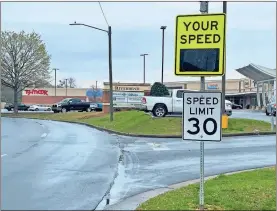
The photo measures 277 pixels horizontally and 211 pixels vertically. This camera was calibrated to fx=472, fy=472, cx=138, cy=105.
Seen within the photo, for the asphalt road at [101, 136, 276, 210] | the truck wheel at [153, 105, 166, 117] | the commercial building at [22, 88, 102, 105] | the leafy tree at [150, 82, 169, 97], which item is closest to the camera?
the asphalt road at [101, 136, 276, 210]

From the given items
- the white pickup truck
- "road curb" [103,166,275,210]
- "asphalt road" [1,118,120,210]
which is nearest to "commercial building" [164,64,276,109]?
the white pickup truck

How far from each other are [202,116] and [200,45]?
98 cm

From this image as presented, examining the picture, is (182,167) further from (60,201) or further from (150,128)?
(150,128)

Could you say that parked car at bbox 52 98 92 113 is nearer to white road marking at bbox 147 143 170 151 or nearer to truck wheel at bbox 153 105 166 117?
truck wheel at bbox 153 105 166 117

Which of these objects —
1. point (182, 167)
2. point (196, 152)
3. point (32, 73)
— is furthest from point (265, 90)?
point (182, 167)

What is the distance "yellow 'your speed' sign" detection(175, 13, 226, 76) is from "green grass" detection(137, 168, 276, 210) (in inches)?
81.4

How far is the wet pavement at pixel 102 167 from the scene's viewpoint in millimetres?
8242

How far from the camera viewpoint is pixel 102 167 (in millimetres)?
11812

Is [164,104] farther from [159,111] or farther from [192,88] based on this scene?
[192,88]

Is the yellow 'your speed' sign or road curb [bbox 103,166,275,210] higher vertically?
the yellow 'your speed' sign

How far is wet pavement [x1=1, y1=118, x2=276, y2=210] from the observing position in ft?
27.0

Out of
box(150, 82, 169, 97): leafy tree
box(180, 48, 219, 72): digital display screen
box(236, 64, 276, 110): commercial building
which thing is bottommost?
box(150, 82, 169, 97): leafy tree

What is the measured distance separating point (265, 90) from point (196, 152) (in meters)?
39.1

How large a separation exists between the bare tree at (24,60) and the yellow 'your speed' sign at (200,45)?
50806mm
